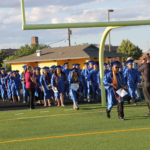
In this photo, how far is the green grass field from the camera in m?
7.73

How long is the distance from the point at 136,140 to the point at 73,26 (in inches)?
163

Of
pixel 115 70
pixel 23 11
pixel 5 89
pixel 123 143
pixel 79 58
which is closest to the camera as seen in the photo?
pixel 123 143

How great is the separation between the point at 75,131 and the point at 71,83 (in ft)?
18.1

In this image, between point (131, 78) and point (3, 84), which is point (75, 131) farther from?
point (3, 84)

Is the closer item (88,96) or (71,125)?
(71,125)

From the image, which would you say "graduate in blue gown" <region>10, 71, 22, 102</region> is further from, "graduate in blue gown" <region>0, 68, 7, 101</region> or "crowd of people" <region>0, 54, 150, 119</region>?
"graduate in blue gown" <region>0, 68, 7, 101</region>

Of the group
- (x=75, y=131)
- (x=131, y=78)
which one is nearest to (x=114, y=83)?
(x=75, y=131)

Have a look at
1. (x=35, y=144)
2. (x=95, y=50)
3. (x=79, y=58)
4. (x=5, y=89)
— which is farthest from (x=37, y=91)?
(x=95, y=50)

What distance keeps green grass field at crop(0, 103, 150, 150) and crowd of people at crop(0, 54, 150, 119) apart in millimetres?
864

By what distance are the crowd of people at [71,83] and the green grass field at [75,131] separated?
2.83 feet

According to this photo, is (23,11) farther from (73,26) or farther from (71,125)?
(71,125)

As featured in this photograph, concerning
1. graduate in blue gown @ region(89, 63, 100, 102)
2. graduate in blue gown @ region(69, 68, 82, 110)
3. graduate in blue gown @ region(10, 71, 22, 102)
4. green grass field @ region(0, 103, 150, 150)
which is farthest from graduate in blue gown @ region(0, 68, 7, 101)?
green grass field @ region(0, 103, 150, 150)

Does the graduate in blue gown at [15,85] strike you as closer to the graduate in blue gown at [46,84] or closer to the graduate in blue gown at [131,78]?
the graduate in blue gown at [46,84]

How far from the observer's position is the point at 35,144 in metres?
7.98
